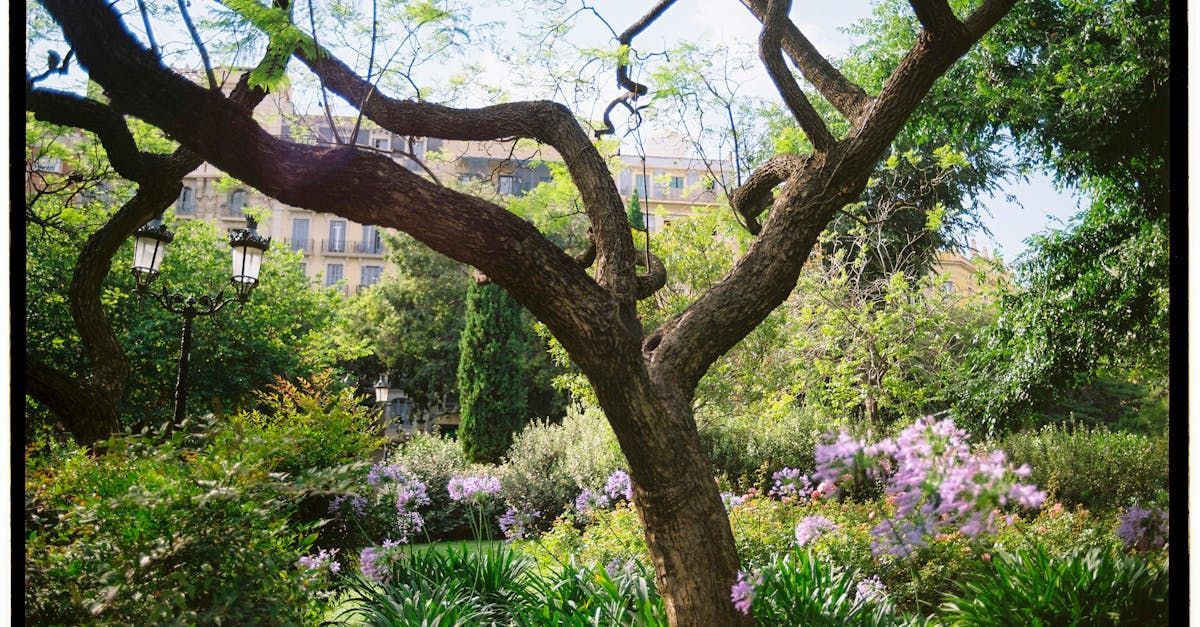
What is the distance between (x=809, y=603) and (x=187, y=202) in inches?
477

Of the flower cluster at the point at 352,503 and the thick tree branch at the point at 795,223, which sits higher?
the thick tree branch at the point at 795,223

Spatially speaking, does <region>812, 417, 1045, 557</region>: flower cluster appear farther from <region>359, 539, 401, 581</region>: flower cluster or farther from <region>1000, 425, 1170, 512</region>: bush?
<region>359, 539, 401, 581</region>: flower cluster

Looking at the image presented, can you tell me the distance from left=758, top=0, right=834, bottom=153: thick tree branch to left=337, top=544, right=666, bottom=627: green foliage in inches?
68.1

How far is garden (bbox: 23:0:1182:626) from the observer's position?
2.33m

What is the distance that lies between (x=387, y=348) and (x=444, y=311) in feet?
4.16

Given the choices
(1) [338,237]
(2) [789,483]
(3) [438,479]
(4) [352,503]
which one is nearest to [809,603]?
(2) [789,483]

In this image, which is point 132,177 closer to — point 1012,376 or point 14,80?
point 14,80

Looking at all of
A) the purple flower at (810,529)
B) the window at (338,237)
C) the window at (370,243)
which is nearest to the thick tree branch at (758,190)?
the purple flower at (810,529)

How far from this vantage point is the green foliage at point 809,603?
259 centimetres

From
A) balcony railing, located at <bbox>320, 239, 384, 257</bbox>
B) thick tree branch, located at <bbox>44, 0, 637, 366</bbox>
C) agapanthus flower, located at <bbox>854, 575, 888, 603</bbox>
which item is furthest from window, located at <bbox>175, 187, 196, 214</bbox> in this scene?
agapanthus flower, located at <bbox>854, 575, 888, 603</bbox>

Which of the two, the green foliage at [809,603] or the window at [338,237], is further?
the window at [338,237]

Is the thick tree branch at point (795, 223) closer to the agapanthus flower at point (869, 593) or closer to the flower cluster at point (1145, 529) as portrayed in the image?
the agapanthus flower at point (869, 593)

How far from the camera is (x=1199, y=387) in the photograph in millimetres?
2297

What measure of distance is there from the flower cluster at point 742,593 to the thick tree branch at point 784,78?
59.1 inches
